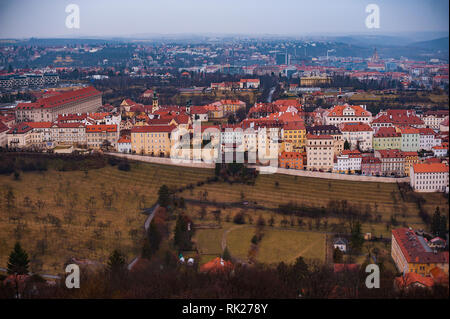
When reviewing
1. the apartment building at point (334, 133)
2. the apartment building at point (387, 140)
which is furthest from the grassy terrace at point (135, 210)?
Result: the apartment building at point (387, 140)

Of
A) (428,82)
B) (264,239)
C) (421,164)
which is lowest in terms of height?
(264,239)

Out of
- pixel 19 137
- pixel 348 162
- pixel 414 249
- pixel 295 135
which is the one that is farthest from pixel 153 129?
pixel 414 249

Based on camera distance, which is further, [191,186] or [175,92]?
[175,92]

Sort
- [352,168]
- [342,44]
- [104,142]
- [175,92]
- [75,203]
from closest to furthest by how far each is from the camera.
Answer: [75,203] < [352,168] < [104,142] < [175,92] < [342,44]

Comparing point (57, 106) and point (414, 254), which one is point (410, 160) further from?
point (57, 106)

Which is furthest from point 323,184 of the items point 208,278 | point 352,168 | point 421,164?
point 208,278

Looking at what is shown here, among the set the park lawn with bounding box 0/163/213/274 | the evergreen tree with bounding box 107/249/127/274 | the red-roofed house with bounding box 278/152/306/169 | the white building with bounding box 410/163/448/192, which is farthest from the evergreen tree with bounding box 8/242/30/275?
the white building with bounding box 410/163/448/192

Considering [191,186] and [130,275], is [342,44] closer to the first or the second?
[191,186]

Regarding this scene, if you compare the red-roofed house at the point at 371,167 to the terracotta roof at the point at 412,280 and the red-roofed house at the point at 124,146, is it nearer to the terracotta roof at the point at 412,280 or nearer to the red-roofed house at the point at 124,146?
the terracotta roof at the point at 412,280
